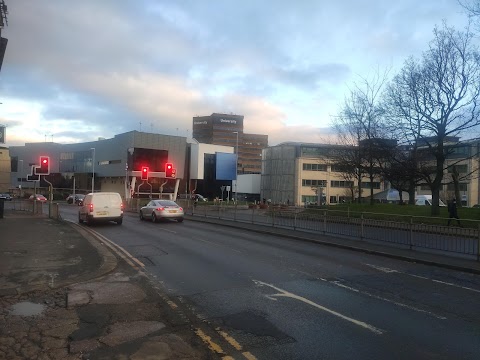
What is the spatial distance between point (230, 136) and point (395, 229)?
163 metres

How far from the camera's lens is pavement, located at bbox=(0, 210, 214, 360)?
4914 millimetres

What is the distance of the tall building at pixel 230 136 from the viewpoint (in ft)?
573

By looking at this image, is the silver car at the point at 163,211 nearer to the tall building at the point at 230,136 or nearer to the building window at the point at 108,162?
the building window at the point at 108,162

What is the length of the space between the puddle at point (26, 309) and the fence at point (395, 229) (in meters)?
11.7

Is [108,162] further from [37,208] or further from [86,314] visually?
[86,314]

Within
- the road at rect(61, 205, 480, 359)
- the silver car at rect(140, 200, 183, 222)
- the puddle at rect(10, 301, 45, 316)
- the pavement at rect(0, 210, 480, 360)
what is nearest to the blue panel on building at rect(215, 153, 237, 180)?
the silver car at rect(140, 200, 183, 222)

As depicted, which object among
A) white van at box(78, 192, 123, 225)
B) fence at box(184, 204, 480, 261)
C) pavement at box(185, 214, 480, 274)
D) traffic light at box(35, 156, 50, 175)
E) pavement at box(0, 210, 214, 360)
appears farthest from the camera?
traffic light at box(35, 156, 50, 175)

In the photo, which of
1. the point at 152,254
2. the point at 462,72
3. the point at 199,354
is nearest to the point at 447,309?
the point at 199,354

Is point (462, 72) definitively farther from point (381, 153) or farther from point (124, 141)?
point (124, 141)

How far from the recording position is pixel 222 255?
40.8 ft

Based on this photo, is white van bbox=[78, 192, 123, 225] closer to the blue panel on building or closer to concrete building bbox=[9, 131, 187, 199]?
concrete building bbox=[9, 131, 187, 199]

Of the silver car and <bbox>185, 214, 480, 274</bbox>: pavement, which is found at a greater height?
the silver car

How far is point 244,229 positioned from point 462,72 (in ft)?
57.9

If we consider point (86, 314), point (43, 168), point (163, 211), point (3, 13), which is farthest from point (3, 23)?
point (86, 314)
